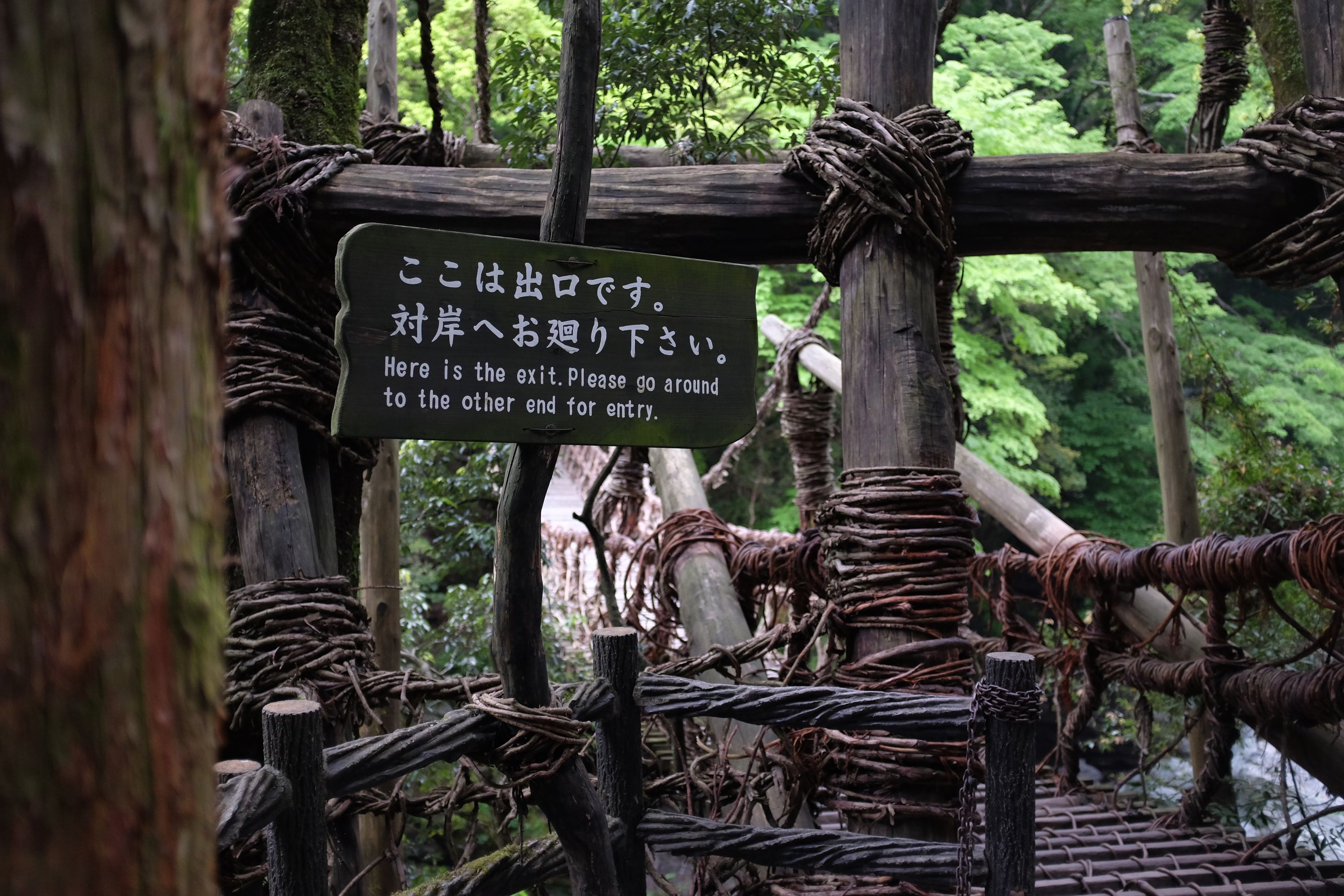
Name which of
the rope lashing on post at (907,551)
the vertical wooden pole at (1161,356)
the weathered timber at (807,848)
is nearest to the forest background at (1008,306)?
the vertical wooden pole at (1161,356)

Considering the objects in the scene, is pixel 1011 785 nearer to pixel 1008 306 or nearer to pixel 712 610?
pixel 712 610

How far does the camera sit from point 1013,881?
158 cm

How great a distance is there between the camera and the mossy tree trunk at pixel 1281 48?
258 centimetres

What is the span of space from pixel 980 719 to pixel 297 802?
43.0 inches

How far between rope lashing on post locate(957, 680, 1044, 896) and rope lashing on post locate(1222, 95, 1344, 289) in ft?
4.25

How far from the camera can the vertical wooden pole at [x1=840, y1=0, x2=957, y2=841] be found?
6.71 feet

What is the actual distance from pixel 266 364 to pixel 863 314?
4.50 ft

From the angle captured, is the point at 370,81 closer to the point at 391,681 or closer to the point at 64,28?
the point at 391,681

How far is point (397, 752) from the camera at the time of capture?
1397 millimetres

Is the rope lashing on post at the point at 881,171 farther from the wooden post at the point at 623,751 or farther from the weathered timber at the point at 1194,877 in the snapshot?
the weathered timber at the point at 1194,877

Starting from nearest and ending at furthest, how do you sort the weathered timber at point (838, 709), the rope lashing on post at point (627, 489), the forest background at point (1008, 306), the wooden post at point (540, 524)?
the wooden post at point (540, 524)
the weathered timber at point (838, 709)
the forest background at point (1008, 306)
the rope lashing on post at point (627, 489)

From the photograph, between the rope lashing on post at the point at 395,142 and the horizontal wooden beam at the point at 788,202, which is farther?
the rope lashing on post at the point at 395,142

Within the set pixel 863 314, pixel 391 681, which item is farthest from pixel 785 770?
pixel 863 314

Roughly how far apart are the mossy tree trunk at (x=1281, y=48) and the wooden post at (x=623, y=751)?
2.39 metres
